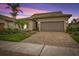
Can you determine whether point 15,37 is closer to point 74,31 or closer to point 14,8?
point 14,8

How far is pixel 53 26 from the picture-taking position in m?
3.69

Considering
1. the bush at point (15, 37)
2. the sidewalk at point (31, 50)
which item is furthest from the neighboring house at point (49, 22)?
the sidewalk at point (31, 50)

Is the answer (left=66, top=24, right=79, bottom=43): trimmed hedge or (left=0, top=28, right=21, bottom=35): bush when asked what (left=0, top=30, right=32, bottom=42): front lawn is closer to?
(left=0, top=28, right=21, bottom=35): bush

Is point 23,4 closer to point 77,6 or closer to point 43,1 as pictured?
point 43,1

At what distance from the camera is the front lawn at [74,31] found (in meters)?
3.44

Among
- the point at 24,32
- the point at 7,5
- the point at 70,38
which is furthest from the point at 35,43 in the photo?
the point at 7,5

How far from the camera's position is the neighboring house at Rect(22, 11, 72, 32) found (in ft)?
11.7

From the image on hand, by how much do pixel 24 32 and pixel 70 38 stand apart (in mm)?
1104

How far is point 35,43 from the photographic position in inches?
139

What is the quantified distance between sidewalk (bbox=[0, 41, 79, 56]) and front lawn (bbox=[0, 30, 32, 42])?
96 mm

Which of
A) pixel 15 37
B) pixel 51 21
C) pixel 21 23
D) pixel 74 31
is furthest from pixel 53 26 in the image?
pixel 15 37

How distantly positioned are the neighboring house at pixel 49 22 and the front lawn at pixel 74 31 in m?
0.13

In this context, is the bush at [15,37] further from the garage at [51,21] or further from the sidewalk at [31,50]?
the garage at [51,21]

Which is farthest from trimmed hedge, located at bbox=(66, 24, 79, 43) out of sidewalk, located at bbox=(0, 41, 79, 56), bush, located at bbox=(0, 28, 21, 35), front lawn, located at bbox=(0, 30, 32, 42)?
bush, located at bbox=(0, 28, 21, 35)
